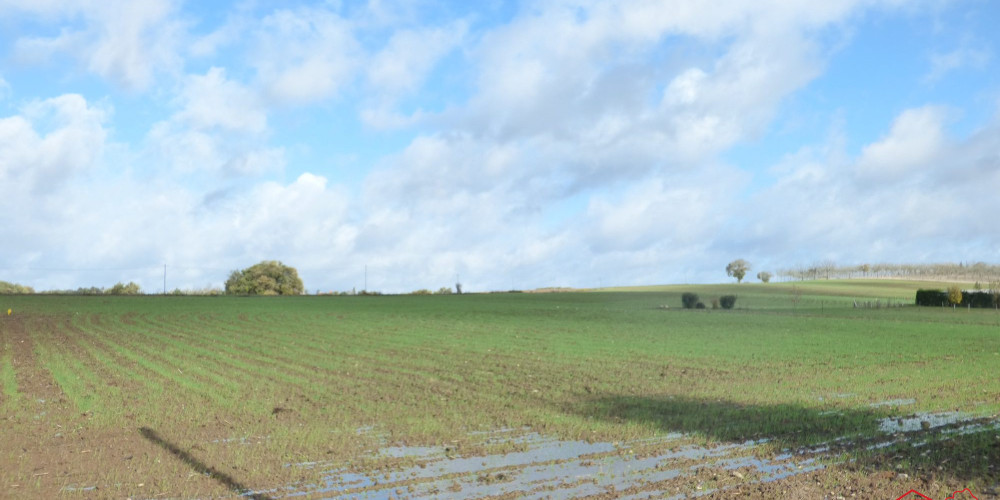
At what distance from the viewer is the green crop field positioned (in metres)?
8.33

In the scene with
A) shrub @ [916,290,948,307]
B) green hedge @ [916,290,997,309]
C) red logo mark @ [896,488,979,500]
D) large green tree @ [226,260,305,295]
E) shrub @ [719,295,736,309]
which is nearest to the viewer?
red logo mark @ [896,488,979,500]

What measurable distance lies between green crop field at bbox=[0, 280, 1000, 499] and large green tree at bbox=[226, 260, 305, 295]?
4432 cm

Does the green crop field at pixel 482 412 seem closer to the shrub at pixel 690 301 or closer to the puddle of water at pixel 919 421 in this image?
the puddle of water at pixel 919 421

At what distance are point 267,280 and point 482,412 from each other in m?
65.1

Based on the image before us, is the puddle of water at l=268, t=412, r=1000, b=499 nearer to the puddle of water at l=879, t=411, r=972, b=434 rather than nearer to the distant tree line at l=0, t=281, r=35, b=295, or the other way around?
the puddle of water at l=879, t=411, r=972, b=434

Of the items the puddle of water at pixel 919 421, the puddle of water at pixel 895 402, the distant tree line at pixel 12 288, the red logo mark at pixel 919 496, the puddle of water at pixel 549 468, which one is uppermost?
the distant tree line at pixel 12 288

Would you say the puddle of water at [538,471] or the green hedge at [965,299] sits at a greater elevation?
the green hedge at [965,299]

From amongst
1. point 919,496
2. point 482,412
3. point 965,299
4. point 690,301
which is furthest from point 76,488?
point 965,299

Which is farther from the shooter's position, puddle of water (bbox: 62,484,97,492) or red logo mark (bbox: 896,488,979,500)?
puddle of water (bbox: 62,484,97,492)

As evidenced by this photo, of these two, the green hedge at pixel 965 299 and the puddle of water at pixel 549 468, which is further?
the green hedge at pixel 965 299

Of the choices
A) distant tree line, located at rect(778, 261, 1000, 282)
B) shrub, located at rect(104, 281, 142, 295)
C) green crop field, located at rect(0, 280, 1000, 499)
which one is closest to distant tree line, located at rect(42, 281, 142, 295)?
shrub, located at rect(104, 281, 142, 295)

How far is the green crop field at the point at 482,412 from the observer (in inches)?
328

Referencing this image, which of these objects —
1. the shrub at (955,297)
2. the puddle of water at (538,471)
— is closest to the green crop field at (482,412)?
the puddle of water at (538,471)

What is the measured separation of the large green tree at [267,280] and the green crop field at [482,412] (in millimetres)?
44318
